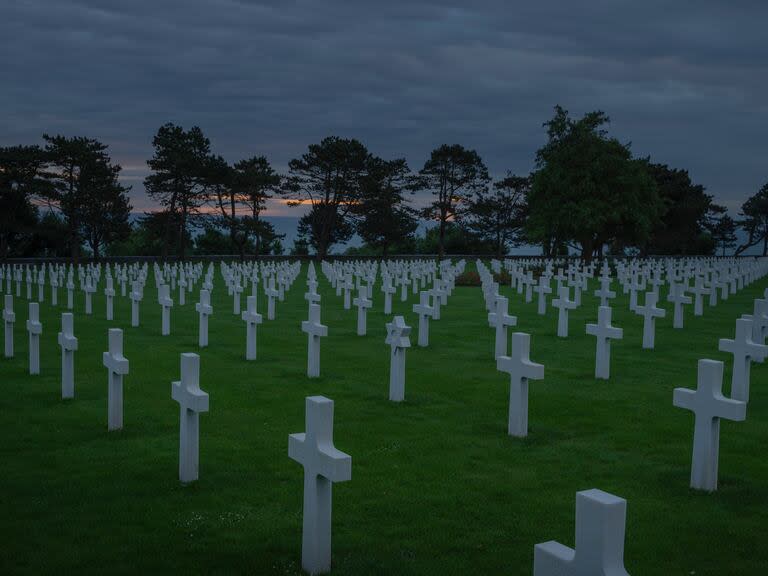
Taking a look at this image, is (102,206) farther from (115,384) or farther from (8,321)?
(115,384)

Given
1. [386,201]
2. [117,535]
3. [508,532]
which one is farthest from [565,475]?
[386,201]

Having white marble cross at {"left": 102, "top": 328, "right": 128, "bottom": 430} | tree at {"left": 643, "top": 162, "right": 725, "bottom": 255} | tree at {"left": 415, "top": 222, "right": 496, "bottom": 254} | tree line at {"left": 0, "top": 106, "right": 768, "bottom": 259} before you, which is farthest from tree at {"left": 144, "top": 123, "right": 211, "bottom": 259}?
white marble cross at {"left": 102, "top": 328, "right": 128, "bottom": 430}

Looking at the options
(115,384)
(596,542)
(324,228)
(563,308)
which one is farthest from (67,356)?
(324,228)

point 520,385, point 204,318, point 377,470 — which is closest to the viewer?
point 377,470

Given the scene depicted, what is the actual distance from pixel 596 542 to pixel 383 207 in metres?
61.3

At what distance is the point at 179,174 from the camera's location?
2160 inches

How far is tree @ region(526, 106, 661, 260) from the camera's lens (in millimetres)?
45219

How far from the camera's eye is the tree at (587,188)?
148ft

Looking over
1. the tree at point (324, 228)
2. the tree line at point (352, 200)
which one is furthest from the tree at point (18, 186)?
the tree at point (324, 228)

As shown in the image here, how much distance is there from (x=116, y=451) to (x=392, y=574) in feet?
11.9

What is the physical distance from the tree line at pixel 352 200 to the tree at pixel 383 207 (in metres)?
0.10

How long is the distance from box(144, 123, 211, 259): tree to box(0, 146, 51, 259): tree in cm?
815

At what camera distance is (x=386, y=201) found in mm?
63344

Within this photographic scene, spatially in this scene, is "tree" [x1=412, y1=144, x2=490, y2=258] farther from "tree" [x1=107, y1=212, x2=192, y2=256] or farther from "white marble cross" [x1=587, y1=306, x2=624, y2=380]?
"white marble cross" [x1=587, y1=306, x2=624, y2=380]
